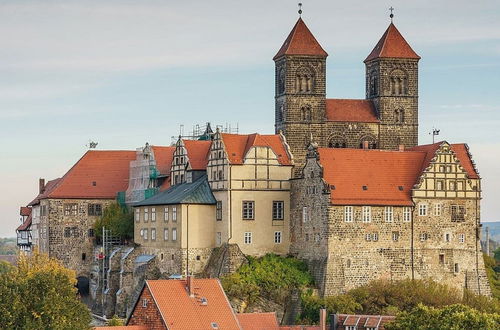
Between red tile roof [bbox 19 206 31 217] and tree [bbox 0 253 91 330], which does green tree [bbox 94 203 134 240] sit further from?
tree [bbox 0 253 91 330]

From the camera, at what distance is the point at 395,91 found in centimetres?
10888

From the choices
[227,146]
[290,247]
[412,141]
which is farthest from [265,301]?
[412,141]

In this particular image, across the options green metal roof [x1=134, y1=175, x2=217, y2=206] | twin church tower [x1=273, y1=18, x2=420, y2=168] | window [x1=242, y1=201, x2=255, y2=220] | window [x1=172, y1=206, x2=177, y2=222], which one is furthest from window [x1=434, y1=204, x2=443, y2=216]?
window [x1=172, y1=206, x2=177, y2=222]

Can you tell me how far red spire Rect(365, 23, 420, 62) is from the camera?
108688 millimetres

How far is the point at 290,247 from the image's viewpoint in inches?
3839

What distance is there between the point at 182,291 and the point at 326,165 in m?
18.5

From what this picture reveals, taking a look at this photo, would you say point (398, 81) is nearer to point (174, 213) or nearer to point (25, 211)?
point (174, 213)

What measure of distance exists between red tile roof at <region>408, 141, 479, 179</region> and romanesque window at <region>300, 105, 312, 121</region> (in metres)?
8.39

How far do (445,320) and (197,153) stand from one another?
3392 centimetres

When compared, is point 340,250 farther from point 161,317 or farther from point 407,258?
point 161,317

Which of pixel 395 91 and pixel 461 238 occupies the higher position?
pixel 395 91

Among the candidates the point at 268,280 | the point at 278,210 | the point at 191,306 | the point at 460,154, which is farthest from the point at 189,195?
the point at 191,306

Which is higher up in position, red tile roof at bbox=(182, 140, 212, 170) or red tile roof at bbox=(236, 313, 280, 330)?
red tile roof at bbox=(182, 140, 212, 170)

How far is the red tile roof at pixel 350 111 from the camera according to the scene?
107 meters
